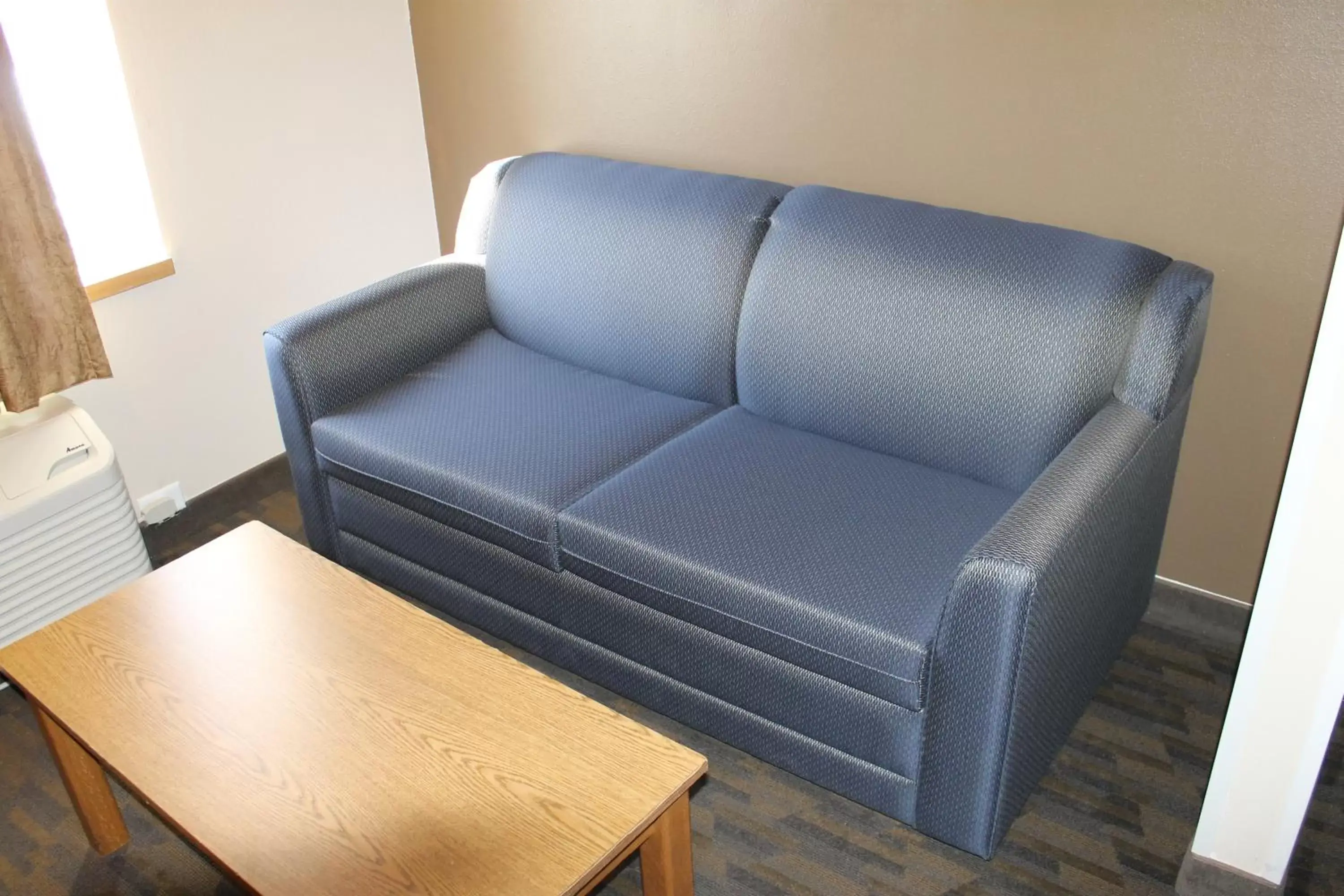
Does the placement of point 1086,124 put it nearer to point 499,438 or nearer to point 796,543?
point 796,543

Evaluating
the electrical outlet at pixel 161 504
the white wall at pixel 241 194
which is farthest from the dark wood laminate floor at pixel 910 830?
the white wall at pixel 241 194

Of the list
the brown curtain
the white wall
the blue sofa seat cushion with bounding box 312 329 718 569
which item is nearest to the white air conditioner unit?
the brown curtain

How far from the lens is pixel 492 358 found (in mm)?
2701

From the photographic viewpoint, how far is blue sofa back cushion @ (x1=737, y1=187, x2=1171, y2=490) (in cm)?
200

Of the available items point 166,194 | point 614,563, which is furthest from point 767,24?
point 166,194

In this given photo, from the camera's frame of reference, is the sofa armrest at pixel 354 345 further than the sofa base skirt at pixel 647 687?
Yes

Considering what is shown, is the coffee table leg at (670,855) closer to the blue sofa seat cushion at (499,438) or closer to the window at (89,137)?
the blue sofa seat cushion at (499,438)

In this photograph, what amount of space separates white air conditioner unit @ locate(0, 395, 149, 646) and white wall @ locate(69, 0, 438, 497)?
24 cm

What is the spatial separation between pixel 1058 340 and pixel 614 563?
2.90ft

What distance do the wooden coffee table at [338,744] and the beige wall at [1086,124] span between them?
133 centimetres

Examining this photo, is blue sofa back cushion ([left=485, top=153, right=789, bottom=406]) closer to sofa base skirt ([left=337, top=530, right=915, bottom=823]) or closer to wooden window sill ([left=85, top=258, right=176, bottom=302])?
sofa base skirt ([left=337, top=530, right=915, bottom=823])

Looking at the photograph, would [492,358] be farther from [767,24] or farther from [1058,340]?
[1058,340]

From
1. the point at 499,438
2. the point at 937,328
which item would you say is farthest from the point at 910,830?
the point at 499,438

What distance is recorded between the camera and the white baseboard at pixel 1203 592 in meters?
2.35
